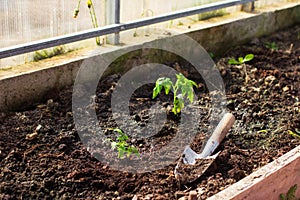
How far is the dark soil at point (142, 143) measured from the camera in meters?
3.01

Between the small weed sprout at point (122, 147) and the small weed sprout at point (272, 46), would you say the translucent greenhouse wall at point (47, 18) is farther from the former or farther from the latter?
the small weed sprout at point (272, 46)

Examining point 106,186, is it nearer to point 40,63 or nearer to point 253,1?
point 40,63

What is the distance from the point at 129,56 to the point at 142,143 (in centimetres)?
93

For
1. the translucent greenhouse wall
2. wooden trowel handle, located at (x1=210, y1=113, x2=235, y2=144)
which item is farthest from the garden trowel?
the translucent greenhouse wall

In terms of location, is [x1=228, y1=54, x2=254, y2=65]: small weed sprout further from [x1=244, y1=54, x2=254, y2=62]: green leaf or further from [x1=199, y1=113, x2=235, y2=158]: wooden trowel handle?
[x1=199, y1=113, x2=235, y2=158]: wooden trowel handle

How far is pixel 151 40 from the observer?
169 inches

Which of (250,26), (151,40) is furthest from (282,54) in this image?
(151,40)

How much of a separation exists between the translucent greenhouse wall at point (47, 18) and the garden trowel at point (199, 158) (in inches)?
50.0

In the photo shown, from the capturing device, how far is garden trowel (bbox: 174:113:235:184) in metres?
3.13

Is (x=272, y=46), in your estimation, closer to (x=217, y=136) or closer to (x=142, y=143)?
(x=217, y=136)

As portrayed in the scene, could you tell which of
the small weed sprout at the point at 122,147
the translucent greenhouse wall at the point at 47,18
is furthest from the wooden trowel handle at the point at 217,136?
the translucent greenhouse wall at the point at 47,18

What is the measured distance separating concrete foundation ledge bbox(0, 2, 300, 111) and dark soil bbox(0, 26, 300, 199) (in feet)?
0.37

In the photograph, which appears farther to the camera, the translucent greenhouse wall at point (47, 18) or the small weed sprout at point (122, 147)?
the translucent greenhouse wall at point (47, 18)

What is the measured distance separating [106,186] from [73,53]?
129cm
